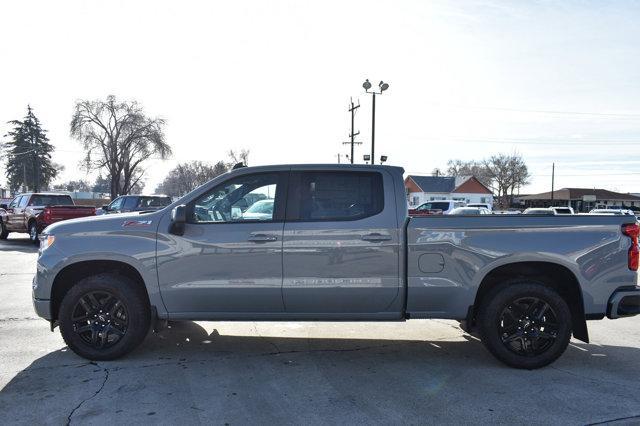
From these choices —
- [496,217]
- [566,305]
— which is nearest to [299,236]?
[496,217]

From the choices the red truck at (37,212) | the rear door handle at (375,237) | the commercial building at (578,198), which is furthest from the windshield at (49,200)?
the commercial building at (578,198)

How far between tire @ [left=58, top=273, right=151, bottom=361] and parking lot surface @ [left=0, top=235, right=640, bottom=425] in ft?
0.56

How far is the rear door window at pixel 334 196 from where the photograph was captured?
16.1ft

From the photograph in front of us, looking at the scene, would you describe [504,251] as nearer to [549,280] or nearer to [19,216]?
[549,280]

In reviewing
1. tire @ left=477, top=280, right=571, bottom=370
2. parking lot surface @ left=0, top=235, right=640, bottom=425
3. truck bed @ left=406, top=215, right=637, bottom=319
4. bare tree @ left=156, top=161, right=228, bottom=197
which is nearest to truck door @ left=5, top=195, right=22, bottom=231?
parking lot surface @ left=0, top=235, right=640, bottom=425

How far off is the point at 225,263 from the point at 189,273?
14.7 inches

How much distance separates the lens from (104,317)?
5.07 metres

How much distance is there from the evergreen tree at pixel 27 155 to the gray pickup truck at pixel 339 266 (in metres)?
78.6

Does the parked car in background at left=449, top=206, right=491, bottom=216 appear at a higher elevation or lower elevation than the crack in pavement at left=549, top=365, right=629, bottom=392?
higher

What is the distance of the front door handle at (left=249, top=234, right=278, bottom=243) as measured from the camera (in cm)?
483

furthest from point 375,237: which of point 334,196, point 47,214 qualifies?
point 47,214

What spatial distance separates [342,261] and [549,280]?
214 cm

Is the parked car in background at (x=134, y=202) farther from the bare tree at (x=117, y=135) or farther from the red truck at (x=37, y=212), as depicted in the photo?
the bare tree at (x=117, y=135)

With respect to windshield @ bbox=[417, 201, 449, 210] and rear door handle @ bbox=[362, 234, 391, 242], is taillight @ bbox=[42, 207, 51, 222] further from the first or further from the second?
windshield @ bbox=[417, 201, 449, 210]
